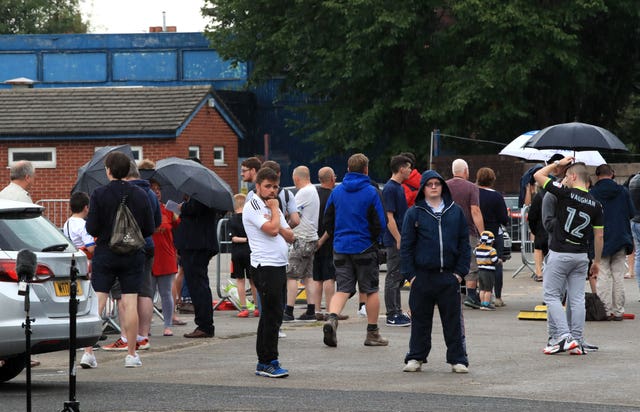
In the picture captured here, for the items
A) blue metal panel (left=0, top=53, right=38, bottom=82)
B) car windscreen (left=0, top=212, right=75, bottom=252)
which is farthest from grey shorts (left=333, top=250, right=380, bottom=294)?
blue metal panel (left=0, top=53, right=38, bottom=82)

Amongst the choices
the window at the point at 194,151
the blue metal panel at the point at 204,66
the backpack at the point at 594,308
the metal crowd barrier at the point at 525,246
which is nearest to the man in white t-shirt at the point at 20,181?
the backpack at the point at 594,308

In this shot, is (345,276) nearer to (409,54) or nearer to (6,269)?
(6,269)

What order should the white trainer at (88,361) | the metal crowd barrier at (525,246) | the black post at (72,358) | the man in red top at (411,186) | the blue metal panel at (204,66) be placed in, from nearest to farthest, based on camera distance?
the black post at (72,358), the white trainer at (88,361), the man in red top at (411,186), the metal crowd barrier at (525,246), the blue metal panel at (204,66)

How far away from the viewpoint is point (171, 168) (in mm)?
15164

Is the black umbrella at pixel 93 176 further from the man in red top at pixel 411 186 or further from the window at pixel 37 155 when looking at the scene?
the window at pixel 37 155

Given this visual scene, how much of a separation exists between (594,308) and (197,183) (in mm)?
5036

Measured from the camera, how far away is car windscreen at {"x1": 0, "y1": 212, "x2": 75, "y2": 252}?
10.8 metres

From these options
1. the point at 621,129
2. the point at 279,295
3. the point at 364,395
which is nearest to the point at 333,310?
the point at 279,295

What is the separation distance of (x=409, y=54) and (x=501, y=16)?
3767mm

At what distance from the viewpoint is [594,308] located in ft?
53.7

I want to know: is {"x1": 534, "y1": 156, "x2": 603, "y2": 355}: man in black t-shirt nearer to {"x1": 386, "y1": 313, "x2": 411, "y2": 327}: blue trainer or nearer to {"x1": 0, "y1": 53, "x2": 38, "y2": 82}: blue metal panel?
{"x1": 386, "y1": 313, "x2": 411, "y2": 327}: blue trainer

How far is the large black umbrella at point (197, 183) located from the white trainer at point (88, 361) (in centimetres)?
285

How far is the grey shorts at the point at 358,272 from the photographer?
45.6 ft

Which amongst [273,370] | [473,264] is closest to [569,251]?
[273,370]
